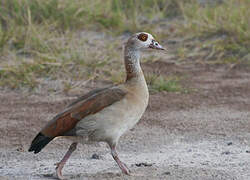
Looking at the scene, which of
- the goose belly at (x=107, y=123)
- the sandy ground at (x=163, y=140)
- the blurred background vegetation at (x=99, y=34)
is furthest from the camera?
the blurred background vegetation at (x=99, y=34)

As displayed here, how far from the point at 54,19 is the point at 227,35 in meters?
3.07

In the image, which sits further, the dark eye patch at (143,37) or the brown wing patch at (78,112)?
the dark eye patch at (143,37)

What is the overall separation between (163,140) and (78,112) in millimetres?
1658

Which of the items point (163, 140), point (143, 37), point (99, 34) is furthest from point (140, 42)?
point (99, 34)

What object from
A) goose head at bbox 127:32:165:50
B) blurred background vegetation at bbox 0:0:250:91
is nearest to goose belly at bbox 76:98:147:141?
goose head at bbox 127:32:165:50

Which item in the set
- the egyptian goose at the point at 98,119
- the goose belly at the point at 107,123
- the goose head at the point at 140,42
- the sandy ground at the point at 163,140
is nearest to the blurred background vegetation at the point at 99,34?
the sandy ground at the point at 163,140

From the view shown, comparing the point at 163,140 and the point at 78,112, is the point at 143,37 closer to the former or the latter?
the point at 78,112

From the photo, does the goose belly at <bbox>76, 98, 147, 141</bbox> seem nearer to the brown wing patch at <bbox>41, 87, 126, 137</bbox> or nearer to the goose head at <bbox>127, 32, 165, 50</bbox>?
the brown wing patch at <bbox>41, 87, 126, 137</bbox>

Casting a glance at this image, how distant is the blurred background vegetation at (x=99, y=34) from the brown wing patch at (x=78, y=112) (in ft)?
11.8

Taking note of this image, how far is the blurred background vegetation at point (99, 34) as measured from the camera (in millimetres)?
8992

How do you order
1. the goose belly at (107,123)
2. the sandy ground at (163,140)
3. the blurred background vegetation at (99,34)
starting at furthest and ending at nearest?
the blurred background vegetation at (99,34)
the sandy ground at (163,140)
the goose belly at (107,123)

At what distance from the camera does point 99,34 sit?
11.3 m

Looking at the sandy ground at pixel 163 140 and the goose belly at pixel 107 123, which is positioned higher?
the goose belly at pixel 107 123

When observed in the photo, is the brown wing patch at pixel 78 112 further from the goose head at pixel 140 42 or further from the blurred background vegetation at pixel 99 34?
the blurred background vegetation at pixel 99 34
